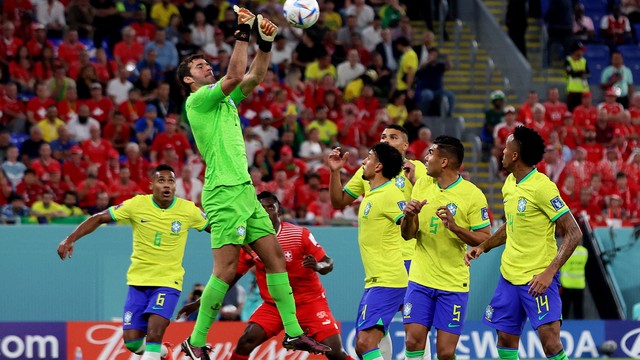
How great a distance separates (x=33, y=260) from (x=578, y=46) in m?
12.1

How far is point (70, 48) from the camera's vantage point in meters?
22.3

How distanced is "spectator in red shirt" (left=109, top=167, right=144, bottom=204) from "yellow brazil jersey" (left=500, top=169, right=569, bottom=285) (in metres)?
8.91

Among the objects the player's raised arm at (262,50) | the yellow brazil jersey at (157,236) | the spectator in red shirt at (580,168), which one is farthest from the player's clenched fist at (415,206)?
the spectator in red shirt at (580,168)

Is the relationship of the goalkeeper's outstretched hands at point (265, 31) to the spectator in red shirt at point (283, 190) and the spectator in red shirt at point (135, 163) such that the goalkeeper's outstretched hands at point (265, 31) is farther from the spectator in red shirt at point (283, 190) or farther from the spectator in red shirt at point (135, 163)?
the spectator in red shirt at point (135, 163)

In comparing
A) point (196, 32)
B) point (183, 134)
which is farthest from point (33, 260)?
point (196, 32)

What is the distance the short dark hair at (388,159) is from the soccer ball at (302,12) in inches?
68.9

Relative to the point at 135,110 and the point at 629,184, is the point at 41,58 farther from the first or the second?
the point at 629,184

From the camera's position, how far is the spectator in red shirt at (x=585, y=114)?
24.1 meters

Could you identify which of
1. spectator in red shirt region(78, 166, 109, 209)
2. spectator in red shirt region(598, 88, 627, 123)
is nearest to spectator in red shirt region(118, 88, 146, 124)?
spectator in red shirt region(78, 166, 109, 209)

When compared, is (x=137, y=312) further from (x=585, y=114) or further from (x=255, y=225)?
(x=585, y=114)

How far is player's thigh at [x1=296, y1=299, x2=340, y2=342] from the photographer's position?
1323 cm

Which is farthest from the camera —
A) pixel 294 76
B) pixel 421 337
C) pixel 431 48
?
pixel 431 48

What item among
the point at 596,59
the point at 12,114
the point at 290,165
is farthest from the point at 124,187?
the point at 596,59

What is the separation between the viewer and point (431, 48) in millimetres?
24891
